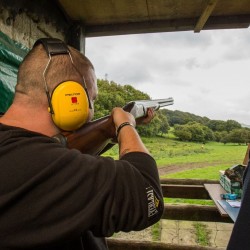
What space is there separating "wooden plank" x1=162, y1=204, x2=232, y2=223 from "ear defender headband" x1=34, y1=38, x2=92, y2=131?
8.49 feet

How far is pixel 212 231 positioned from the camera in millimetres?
7656

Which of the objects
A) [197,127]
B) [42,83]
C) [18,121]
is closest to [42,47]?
[42,83]

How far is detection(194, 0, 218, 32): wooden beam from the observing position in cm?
281

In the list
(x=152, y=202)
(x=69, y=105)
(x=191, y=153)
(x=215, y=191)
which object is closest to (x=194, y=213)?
(x=215, y=191)

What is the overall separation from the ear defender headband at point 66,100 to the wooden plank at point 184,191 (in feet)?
9.79

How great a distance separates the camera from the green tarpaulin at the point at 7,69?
1.93 meters

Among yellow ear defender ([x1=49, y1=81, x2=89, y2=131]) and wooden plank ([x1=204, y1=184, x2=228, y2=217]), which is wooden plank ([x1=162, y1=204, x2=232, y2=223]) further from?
yellow ear defender ([x1=49, y1=81, x2=89, y2=131])

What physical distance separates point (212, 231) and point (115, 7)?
676cm

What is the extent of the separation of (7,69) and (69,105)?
1.13 meters

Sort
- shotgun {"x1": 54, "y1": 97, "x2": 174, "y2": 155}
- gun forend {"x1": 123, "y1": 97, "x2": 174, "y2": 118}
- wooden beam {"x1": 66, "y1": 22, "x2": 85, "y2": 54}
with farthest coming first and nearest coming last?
wooden beam {"x1": 66, "y1": 22, "x2": 85, "y2": 54}, gun forend {"x1": 123, "y1": 97, "x2": 174, "y2": 118}, shotgun {"x1": 54, "y1": 97, "x2": 174, "y2": 155}

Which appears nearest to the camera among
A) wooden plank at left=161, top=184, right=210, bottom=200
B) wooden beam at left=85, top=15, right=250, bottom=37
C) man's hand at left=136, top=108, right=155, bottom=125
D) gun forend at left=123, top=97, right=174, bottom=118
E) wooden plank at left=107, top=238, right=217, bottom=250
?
gun forend at left=123, top=97, right=174, bottom=118

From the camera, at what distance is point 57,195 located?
0.88m

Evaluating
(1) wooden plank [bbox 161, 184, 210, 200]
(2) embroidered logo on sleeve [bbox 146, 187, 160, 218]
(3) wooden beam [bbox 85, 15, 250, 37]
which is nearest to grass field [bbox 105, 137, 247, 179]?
(1) wooden plank [bbox 161, 184, 210, 200]

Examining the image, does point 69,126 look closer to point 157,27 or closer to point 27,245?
point 27,245
